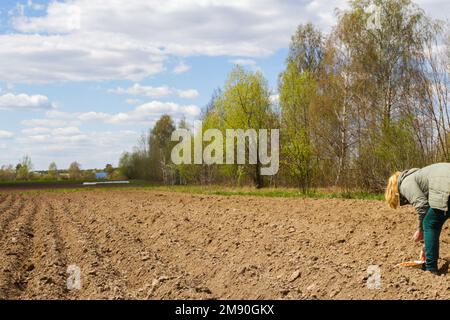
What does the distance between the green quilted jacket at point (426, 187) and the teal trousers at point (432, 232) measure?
0.38 ft

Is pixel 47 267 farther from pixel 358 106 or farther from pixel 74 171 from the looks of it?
pixel 74 171

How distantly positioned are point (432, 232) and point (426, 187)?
22.2 inches

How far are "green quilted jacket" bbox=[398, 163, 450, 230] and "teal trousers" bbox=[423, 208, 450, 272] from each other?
4.5 inches

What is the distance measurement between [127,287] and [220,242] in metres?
2.66

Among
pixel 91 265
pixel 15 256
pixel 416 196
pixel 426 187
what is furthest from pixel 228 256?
pixel 15 256

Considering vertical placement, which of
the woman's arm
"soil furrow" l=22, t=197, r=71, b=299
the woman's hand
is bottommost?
"soil furrow" l=22, t=197, r=71, b=299

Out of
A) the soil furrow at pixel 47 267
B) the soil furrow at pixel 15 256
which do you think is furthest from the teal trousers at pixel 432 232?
the soil furrow at pixel 15 256

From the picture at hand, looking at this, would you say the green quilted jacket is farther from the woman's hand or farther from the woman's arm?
the woman's hand

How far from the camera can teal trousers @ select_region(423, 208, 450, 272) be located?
271 inches

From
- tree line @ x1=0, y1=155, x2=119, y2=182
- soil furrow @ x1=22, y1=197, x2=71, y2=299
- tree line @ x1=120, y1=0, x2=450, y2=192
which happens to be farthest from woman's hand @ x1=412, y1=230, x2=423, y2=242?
tree line @ x1=0, y1=155, x2=119, y2=182

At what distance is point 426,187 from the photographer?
7043mm
